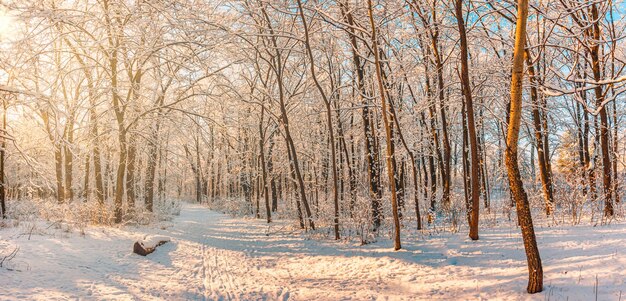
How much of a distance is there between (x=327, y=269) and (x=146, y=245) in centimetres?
462

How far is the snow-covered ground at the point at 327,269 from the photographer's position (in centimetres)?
484

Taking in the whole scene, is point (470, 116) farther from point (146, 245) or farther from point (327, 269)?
point (146, 245)

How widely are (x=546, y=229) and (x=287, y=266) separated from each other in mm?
5716

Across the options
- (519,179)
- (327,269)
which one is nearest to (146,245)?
(327,269)

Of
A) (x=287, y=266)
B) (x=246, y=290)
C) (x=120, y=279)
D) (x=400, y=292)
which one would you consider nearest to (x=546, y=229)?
(x=400, y=292)

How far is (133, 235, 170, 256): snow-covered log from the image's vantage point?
326 inches

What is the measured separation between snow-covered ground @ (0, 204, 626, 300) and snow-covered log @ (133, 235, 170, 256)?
182 millimetres

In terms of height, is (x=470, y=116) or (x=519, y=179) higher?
(x=470, y=116)

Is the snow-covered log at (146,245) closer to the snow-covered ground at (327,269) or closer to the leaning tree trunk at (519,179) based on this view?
the snow-covered ground at (327,269)

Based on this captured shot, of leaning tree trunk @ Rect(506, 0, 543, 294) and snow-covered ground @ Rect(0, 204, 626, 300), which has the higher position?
leaning tree trunk @ Rect(506, 0, 543, 294)

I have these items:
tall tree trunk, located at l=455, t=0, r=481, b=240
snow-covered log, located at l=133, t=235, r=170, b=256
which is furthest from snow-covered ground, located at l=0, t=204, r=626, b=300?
tall tree trunk, located at l=455, t=0, r=481, b=240

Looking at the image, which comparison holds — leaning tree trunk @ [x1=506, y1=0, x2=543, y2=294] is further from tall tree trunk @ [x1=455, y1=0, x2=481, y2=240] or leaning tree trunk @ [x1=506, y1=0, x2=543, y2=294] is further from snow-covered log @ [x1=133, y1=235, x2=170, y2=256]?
snow-covered log @ [x1=133, y1=235, x2=170, y2=256]

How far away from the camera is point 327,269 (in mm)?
7398

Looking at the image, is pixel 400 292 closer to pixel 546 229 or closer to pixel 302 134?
pixel 546 229
